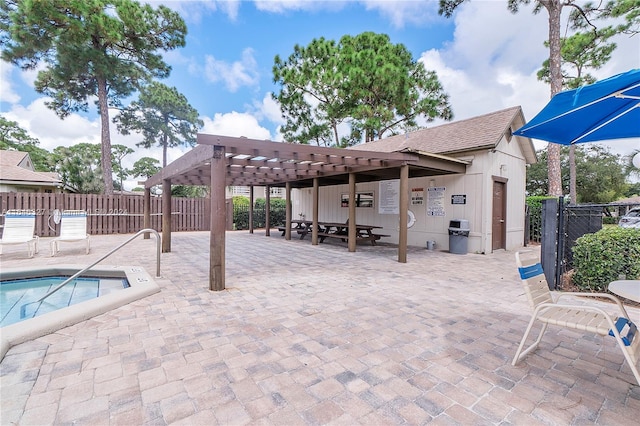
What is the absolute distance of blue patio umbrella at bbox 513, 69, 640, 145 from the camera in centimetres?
194

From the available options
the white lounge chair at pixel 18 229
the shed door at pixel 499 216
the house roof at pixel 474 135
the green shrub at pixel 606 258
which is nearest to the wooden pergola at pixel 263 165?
the house roof at pixel 474 135

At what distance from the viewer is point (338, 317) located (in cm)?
337

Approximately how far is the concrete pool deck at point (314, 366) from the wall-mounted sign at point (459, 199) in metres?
4.75

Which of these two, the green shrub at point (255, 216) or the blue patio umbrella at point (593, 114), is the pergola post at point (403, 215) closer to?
the blue patio umbrella at point (593, 114)

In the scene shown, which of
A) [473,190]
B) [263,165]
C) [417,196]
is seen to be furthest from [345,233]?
[263,165]

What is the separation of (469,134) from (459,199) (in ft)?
7.36

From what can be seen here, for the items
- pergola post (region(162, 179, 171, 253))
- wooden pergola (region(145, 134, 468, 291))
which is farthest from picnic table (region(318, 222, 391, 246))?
pergola post (region(162, 179, 171, 253))

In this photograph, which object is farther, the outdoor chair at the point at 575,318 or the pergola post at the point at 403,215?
the pergola post at the point at 403,215

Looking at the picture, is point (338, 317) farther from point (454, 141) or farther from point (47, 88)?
point (47, 88)

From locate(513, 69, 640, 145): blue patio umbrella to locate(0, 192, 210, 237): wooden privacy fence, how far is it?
549 inches

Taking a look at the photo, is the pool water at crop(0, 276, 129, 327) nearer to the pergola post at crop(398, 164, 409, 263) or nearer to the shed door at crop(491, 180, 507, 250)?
the pergola post at crop(398, 164, 409, 263)

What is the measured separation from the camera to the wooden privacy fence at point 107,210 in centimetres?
1113

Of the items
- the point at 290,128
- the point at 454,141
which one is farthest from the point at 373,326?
the point at 290,128

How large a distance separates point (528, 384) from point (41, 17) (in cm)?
1742
